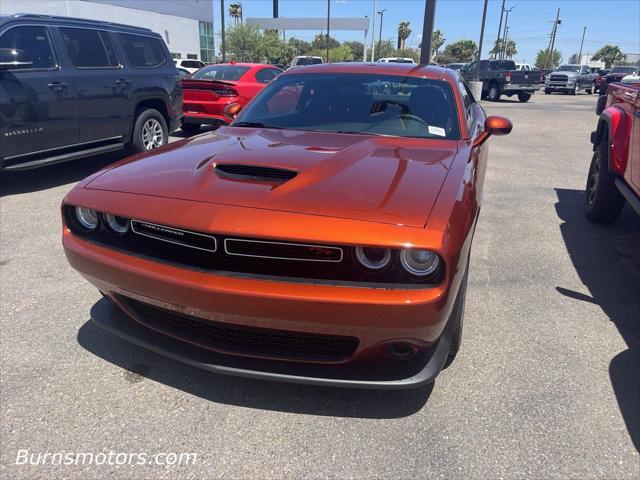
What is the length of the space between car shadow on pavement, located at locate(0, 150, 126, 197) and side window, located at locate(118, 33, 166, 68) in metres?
1.56

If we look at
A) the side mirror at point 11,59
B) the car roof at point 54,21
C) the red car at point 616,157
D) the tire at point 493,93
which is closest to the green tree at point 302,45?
the tire at point 493,93

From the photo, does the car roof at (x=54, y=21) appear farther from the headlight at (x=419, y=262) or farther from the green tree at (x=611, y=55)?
the green tree at (x=611, y=55)

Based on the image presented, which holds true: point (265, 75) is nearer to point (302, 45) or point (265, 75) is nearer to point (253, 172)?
point (253, 172)

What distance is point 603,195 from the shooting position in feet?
15.8

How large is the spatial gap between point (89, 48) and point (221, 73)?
388 centimetres

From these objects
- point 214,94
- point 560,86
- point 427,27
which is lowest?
point 560,86

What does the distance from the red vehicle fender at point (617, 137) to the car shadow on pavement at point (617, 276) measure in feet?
2.34

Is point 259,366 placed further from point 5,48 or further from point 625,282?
point 5,48

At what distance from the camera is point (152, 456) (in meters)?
2.05

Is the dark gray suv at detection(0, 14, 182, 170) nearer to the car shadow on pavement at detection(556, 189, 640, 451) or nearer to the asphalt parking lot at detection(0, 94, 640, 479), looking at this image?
the asphalt parking lot at detection(0, 94, 640, 479)

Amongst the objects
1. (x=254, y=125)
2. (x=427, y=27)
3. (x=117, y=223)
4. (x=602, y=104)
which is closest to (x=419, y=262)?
(x=117, y=223)

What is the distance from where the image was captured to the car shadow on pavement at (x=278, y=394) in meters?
2.32

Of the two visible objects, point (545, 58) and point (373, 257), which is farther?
point (545, 58)

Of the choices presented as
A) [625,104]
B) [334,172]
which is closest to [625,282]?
[625,104]
